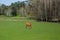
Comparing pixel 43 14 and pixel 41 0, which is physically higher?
pixel 41 0

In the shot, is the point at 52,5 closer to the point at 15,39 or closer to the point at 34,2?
the point at 34,2

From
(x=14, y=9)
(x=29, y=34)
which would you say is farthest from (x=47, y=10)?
(x=29, y=34)

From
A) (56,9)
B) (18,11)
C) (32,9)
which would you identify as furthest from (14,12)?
(56,9)

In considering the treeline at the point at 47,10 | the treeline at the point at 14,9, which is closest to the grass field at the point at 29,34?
the treeline at the point at 47,10

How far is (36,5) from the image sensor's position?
42.0 m

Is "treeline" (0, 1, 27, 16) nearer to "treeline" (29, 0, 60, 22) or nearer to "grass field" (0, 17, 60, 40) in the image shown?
"treeline" (29, 0, 60, 22)

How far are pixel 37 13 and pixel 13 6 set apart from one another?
26.4 m

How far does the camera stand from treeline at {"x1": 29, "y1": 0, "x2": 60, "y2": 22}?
132 feet

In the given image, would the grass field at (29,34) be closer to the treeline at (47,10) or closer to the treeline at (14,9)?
the treeline at (47,10)

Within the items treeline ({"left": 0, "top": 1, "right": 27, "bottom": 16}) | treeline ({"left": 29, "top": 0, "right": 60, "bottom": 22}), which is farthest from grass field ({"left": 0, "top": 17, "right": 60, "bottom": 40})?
treeline ({"left": 0, "top": 1, "right": 27, "bottom": 16})

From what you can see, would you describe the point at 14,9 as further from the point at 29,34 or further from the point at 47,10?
the point at 29,34

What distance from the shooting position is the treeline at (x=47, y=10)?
40.1 m

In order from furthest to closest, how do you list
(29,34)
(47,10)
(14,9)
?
(14,9) < (47,10) < (29,34)

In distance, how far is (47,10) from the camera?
1597 inches
